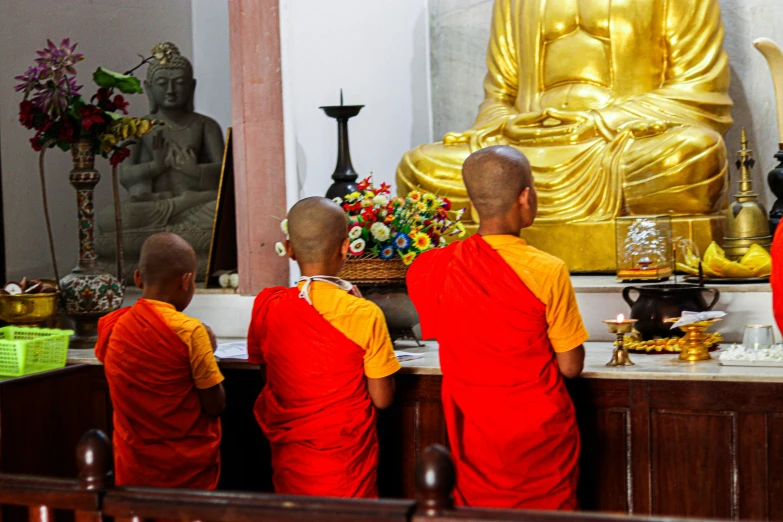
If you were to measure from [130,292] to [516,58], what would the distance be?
2.61 meters

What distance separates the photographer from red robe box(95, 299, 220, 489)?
291cm

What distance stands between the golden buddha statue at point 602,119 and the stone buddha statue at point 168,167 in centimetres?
120

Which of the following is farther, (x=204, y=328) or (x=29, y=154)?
(x=29, y=154)

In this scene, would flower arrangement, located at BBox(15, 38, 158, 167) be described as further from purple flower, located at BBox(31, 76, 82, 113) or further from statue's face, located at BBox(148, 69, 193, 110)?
statue's face, located at BBox(148, 69, 193, 110)

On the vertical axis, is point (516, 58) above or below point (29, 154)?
above

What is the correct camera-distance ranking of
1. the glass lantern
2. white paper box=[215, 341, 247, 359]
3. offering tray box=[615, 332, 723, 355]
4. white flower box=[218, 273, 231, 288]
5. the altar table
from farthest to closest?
1. white flower box=[218, 273, 231, 288]
2. the glass lantern
3. white paper box=[215, 341, 247, 359]
4. offering tray box=[615, 332, 723, 355]
5. the altar table

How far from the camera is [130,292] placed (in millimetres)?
5586

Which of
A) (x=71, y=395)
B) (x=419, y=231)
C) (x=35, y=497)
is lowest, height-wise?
(x=71, y=395)

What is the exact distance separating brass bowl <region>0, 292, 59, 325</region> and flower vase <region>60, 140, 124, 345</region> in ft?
0.34

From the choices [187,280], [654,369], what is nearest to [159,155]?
[187,280]

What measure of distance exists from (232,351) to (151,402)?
0.73m

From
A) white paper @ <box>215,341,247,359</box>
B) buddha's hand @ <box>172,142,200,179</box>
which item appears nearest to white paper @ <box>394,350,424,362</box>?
white paper @ <box>215,341,247,359</box>

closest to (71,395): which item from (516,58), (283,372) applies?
(283,372)

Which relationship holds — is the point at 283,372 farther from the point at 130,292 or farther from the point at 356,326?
the point at 130,292
